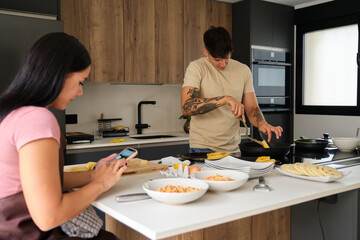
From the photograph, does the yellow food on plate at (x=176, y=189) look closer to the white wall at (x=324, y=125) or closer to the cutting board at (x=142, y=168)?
the cutting board at (x=142, y=168)

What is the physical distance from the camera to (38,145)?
1029 mm

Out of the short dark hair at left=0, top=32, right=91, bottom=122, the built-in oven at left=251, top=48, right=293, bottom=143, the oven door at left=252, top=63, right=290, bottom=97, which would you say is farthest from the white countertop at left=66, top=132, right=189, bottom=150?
the short dark hair at left=0, top=32, right=91, bottom=122

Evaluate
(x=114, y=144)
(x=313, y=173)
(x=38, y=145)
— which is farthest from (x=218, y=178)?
(x=114, y=144)

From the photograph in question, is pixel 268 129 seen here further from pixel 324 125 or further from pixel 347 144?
pixel 324 125

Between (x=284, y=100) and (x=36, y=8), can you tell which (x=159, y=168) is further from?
(x=284, y=100)

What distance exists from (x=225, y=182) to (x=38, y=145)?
24.6 inches

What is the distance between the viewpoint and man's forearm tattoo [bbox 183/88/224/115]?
220 cm

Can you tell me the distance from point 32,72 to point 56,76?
0.07 metres

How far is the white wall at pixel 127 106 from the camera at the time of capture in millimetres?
3811

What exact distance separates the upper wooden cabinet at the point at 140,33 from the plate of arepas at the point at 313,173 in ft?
7.74

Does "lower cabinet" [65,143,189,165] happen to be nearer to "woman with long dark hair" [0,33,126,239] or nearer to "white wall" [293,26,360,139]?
"white wall" [293,26,360,139]

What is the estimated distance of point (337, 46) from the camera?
4.30 meters

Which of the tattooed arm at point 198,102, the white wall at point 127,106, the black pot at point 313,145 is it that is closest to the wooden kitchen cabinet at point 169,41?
the white wall at point 127,106

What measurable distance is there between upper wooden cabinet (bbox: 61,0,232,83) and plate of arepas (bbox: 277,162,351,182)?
2358 mm
